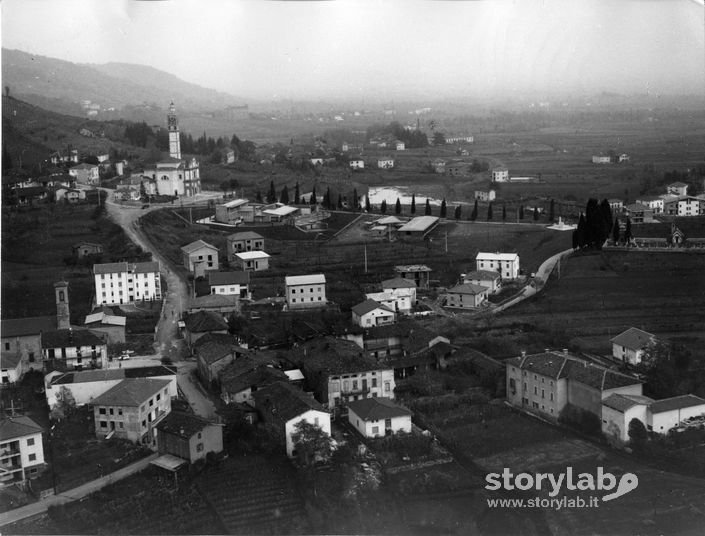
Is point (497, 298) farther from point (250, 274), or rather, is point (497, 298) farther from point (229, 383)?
point (229, 383)

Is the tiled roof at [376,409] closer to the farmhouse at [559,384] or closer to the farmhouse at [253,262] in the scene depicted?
the farmhouse at [559,384]

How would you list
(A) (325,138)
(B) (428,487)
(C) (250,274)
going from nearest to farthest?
(B) (428,487) → (C) (250,274) → (A) (325,138)

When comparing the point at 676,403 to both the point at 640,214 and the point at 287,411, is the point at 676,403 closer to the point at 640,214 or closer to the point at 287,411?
the point at 287,411

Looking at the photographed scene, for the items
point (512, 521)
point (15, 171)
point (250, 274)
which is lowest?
point (512, 521)

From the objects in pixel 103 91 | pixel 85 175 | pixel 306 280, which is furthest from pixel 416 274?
pixel 103 91

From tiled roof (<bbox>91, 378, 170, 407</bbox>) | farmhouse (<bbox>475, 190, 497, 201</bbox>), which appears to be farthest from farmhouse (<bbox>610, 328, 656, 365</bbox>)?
farmhouse (<bbox>475, 190, 497, 201</bbox>)

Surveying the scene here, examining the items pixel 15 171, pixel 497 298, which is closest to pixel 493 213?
pixel 497 298

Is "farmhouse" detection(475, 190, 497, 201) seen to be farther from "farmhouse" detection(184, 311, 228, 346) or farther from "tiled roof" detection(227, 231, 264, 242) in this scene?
"farmhouse" detection(184, 311, 228, 346)
